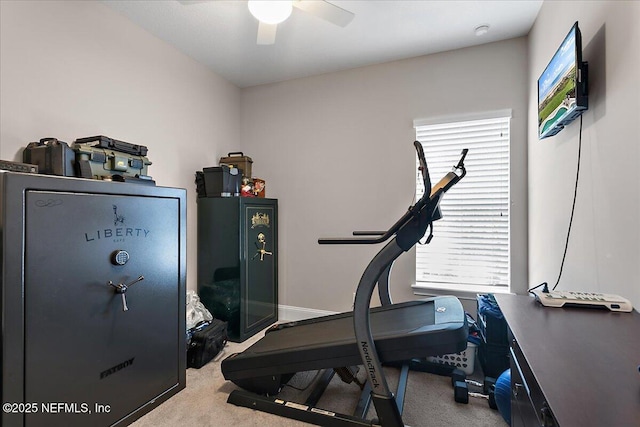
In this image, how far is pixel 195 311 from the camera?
263 centimetres

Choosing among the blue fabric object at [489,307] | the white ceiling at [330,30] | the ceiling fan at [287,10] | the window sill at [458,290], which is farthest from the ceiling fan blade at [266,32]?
the window sill at [458,290]

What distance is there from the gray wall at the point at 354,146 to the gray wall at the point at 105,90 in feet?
2.37

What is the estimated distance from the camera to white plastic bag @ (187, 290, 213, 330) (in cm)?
254

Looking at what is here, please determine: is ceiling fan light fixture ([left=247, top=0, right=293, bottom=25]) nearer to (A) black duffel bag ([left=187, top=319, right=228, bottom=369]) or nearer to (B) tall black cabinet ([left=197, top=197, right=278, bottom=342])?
(B) tall black cabinet ([left=197, top=197, right=278, bottom=342])

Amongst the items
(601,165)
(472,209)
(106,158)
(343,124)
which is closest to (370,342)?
(601,165)

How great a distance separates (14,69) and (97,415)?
78.4 inches

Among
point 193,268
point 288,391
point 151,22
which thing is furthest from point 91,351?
point 151,22

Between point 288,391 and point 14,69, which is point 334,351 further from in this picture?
point 14,69

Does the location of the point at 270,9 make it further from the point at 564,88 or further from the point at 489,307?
the point at 489,307

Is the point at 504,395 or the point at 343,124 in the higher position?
the point at 343,124

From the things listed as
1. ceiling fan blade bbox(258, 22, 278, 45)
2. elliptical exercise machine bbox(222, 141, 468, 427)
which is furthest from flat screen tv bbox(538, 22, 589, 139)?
ceiling fan blade bbox(258, 22, 278, 45)

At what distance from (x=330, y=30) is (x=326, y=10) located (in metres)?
0.75

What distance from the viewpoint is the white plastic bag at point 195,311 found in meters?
2.54

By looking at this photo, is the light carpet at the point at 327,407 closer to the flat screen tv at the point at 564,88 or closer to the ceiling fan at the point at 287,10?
the flat screen tv at the point at 564,88
